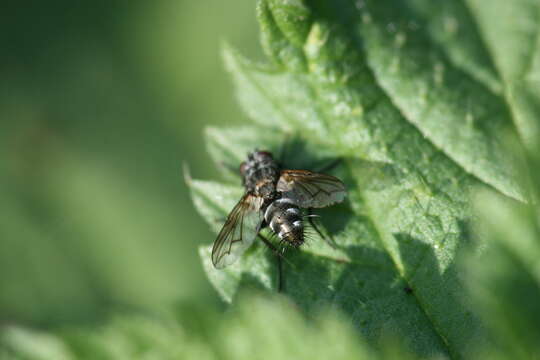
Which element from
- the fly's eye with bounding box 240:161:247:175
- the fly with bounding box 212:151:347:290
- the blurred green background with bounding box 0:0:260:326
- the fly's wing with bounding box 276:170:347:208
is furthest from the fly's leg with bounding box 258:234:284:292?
the blurred green background with bounding box 0:0:260:326

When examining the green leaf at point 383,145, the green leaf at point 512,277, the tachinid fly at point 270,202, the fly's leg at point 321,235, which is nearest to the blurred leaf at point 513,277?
the green leaf at point 512,277

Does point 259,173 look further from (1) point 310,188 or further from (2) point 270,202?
(1) point 310,188

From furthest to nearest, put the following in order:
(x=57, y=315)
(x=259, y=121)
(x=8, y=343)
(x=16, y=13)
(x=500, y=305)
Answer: (x=16, y=13) → (x=57, y=315) → (x=259, y=121) → (x=8, y=343) → (x=500, y=305)

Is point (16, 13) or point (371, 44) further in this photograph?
point (16, 13)

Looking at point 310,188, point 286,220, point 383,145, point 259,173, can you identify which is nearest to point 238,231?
point 286,220

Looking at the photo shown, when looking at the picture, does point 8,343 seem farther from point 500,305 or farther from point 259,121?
point 500,305

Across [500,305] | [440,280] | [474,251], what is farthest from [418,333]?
[500,305]

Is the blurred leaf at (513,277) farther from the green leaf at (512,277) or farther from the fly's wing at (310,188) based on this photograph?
the fly's wing at (310,188)
